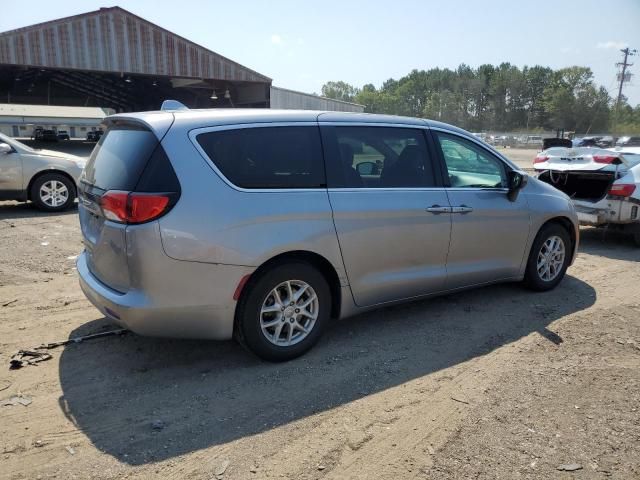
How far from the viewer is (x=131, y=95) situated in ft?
117

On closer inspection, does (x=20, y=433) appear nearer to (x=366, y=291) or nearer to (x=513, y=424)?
(x=366, y=291)

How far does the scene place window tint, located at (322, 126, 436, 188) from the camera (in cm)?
394

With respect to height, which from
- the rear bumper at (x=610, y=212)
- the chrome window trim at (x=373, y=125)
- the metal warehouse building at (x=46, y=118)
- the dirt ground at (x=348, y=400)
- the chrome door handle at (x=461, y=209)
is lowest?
the dirt ground at (x=348, y=400)

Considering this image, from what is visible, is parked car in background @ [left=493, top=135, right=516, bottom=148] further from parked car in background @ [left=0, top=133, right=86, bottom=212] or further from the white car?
parked car in background @ [left=0, top=133, right=86, bottom=212]

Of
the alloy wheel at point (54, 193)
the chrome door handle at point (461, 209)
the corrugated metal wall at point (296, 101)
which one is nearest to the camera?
the chrome door handle at point (461, 209)

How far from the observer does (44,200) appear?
964 cm

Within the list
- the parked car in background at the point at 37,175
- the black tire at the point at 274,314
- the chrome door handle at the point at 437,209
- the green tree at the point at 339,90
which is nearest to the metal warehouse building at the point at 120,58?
the parked car in background at the point at 37,175

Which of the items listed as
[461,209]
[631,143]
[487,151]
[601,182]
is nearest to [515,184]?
[487,151]

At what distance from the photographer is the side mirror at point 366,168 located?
4.08m

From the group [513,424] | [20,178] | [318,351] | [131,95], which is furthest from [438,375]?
[131,95]

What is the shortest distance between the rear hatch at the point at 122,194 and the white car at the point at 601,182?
6.89 m

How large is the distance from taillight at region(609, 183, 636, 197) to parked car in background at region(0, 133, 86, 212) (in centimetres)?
961

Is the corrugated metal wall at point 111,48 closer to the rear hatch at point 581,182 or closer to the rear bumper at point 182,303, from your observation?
the rear hatch at point 581,182

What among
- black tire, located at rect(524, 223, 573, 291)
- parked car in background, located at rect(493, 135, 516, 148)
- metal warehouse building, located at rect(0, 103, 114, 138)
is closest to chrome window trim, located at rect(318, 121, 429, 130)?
black tire, located at rect(524, 223, 573, 291)
